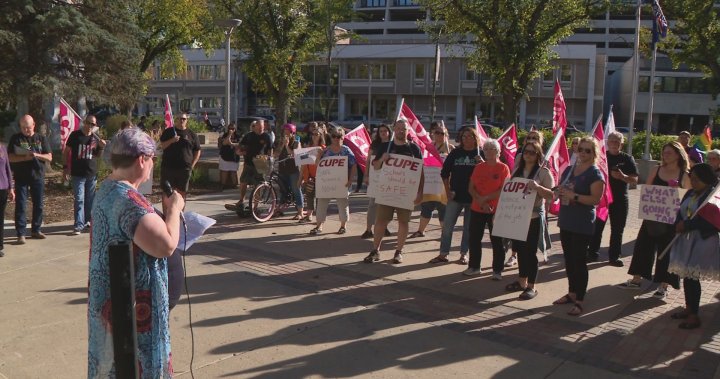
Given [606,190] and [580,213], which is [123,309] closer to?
[580,213]

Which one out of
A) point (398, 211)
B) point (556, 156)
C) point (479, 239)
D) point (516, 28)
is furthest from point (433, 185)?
point (516, 28)

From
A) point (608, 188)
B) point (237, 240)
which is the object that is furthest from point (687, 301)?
point (237, 240)

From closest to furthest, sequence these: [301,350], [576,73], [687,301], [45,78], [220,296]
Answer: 1. [301,350]
2. [687,301]
3. [220,296]
4. [45,78]
5. [576,73]

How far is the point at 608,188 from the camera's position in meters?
7.89

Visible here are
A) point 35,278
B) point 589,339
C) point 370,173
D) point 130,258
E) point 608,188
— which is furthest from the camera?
point 370,173

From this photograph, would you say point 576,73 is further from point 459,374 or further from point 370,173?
point 459,374

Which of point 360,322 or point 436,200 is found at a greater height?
point 436,200

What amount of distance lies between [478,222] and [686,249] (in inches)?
87.0

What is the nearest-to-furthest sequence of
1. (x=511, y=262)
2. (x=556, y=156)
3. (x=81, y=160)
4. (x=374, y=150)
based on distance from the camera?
1. (x=556, y=156)
2. (x=511, y=262)
3. (x=81, y=160)
4. (x=374, y=150)

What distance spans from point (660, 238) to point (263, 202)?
20.7ft

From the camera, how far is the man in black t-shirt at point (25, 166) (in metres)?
8.46

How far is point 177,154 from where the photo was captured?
9.65 metres

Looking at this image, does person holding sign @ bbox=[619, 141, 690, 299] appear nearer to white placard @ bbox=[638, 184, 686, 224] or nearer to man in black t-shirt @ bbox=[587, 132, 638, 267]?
white placard @ bbox=[638, 184, 686, 224]

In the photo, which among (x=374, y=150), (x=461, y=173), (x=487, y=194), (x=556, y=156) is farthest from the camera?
(x=374, y=150)
